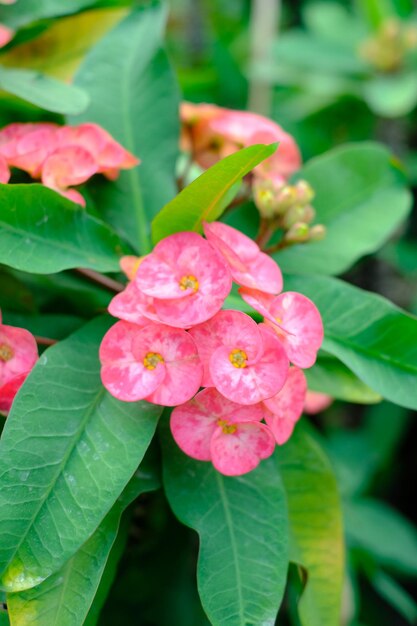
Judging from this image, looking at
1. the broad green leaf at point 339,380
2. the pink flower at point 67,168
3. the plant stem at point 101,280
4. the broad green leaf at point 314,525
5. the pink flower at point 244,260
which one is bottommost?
the broad green leaf at point 314,525

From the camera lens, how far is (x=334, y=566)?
903mm

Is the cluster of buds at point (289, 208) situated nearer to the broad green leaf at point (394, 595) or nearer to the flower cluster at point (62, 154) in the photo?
the flower cluster at point (62, 154)

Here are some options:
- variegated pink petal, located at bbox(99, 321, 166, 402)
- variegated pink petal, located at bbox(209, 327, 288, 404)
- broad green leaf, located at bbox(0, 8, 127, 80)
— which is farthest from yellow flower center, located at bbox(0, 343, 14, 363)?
broad green leaf, located at bbox(0, 8, 127, 80)

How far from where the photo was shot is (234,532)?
0.78m

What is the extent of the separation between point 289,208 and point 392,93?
102cm

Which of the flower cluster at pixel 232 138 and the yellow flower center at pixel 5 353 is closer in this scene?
the yellow flower center at pixel 5 353

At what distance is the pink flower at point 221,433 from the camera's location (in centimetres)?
70

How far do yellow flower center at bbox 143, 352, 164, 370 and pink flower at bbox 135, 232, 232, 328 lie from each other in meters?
0.04

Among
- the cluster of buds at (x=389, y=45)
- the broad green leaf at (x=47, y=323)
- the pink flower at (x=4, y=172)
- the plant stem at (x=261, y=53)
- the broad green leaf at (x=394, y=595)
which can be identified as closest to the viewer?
the pink flower at (x=4, y=172)

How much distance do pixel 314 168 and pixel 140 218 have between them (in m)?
0.29

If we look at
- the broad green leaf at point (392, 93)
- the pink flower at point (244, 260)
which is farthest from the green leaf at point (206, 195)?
the broad green leaf at point (392, 93)

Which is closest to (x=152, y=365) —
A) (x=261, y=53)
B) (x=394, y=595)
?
(x=394, y=595)

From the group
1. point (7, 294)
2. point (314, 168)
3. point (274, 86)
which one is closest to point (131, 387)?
point (7, 294)

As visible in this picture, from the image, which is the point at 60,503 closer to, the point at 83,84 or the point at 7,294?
the point at 7,294
